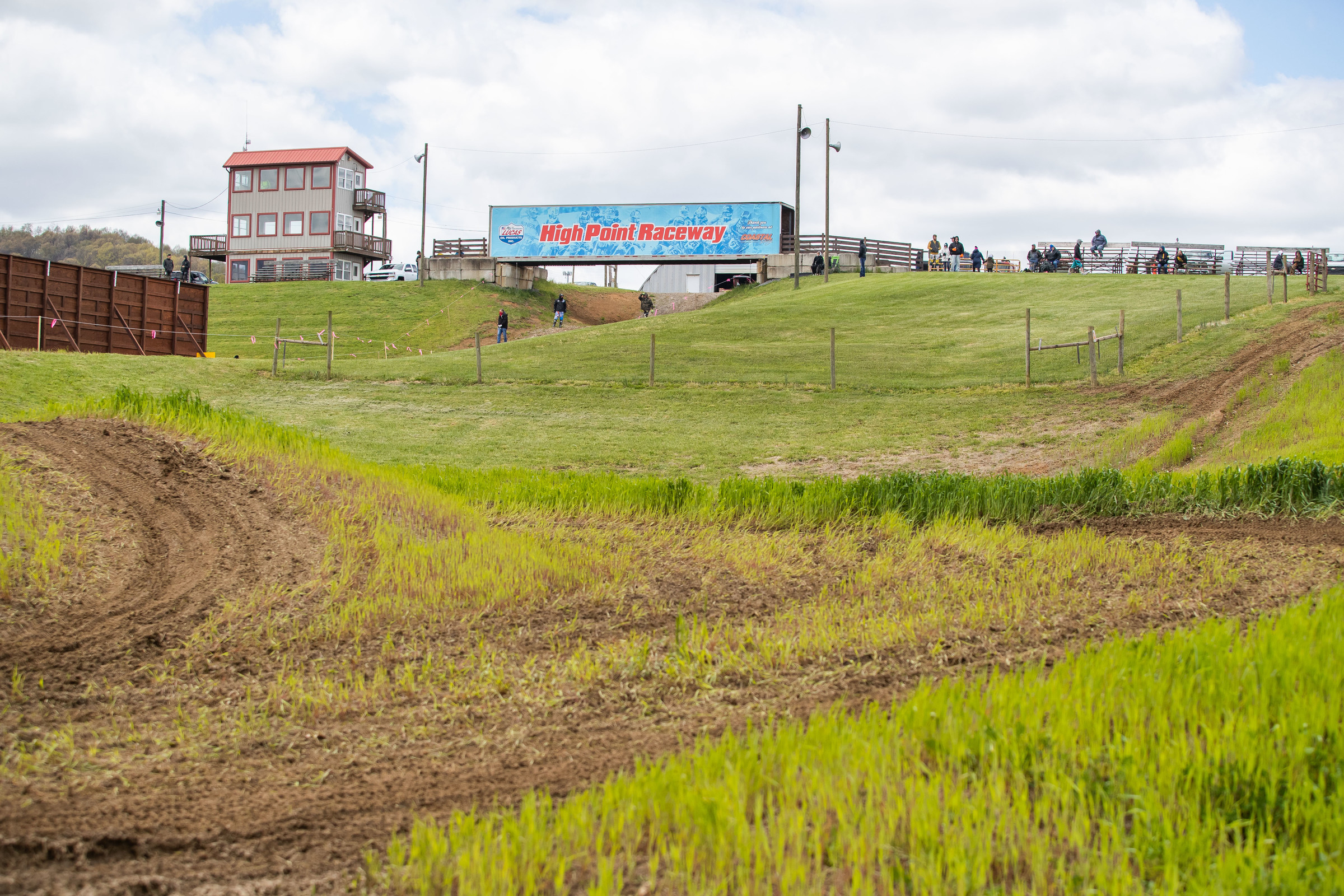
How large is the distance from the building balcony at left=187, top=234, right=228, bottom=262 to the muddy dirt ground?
63.8 metres

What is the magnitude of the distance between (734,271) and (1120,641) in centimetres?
6072

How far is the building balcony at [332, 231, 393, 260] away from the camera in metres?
63.9

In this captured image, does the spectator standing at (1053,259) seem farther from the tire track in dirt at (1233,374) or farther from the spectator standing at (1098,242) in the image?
the tire track in dirt at (1233,374)

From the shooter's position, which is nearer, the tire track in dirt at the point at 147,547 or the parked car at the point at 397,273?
the tire track in dirt at the point at 147,547

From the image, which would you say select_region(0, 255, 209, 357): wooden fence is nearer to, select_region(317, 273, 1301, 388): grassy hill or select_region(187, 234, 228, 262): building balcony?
select_region(317, 273, 1301, 388): grassy hill

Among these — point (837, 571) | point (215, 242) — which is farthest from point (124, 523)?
point (215, 242)

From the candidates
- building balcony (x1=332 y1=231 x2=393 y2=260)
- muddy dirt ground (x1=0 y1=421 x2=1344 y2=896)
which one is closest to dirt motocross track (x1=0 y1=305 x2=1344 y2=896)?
muddy dirt ground (x1=0 y1=421 x2=1344 y2=896)

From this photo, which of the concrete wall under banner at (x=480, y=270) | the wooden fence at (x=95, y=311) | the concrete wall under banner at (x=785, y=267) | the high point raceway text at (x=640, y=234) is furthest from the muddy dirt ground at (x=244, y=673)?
the concrete wall under banner at (x=480, y=270)

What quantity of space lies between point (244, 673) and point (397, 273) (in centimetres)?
6187

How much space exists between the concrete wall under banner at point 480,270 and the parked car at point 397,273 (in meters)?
4.34

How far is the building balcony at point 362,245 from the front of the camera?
210 ft

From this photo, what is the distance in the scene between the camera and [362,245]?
6619 centimetres

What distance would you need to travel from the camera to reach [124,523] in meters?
7.64

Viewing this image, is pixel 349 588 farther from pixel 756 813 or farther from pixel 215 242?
pixel 215 242
